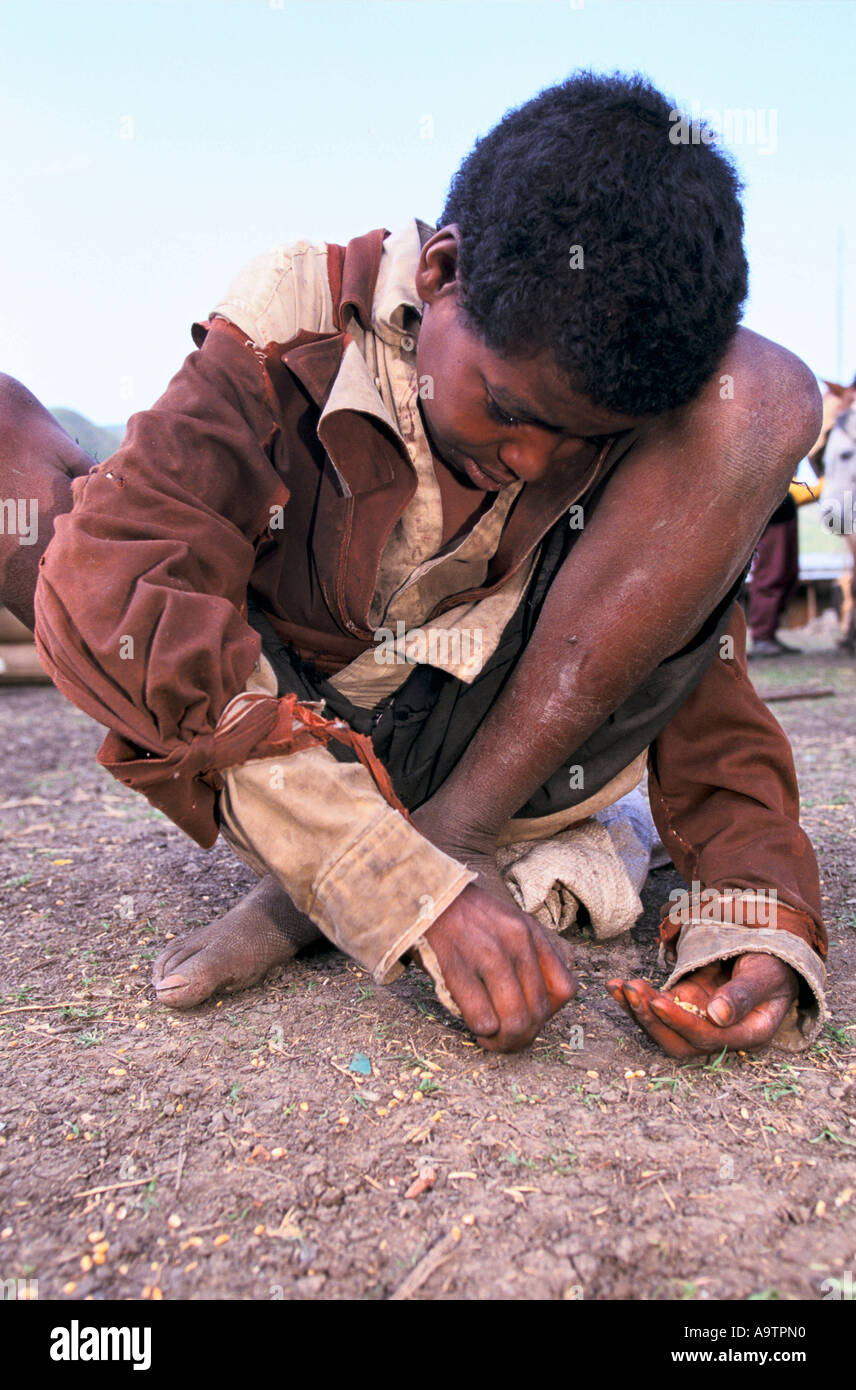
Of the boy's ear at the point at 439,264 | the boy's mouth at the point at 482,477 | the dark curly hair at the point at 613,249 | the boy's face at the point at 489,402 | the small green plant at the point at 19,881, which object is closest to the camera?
the dark curly hair at the point at 613,249

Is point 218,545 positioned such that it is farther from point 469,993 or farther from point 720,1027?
point 720,1027

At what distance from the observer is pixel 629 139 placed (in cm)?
133

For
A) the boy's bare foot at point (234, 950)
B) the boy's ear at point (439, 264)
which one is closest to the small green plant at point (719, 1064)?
the boy's bare foot at point (234, 950)

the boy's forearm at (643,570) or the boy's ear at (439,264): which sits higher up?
the boy's ear at (439,264)

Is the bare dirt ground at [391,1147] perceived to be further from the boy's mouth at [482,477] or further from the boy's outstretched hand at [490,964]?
the boy's mouth at [482,477]

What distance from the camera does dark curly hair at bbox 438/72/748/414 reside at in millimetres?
1304

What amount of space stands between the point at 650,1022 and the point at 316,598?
868 mm

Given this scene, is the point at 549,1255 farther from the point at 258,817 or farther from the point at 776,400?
the point at 776,400

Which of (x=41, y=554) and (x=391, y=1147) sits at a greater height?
(x=41, y=554)

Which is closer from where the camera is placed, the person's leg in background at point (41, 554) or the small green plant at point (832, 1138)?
the small green plant at point (832, 1138)

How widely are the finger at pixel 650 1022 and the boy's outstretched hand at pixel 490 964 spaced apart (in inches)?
4.8

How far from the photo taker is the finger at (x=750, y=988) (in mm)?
1363

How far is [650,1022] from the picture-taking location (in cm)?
136

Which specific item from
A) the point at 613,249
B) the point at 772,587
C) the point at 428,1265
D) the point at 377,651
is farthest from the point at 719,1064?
the point at 772,587
